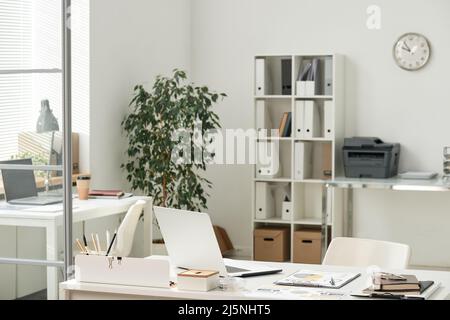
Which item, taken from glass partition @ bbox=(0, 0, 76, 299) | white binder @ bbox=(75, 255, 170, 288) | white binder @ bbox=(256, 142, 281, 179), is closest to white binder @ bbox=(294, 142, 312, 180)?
white binder @ bbox=(256, 142, 281, 179)

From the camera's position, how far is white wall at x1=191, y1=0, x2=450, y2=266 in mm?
6727

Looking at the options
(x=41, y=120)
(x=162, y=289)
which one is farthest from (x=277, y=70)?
(x=162, y=289)

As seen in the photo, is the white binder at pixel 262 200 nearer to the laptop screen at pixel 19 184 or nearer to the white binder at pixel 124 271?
the laptop screen at pixel 19 184

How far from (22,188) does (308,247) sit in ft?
10.4

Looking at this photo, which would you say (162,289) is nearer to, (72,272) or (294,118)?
(72,272)

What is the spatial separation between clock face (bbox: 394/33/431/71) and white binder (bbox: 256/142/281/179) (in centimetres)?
125

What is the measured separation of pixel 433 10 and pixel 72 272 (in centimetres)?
409

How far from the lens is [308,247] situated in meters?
6.75

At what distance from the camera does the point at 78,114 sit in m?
6.05

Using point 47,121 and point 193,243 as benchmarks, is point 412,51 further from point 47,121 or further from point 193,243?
point 193,243

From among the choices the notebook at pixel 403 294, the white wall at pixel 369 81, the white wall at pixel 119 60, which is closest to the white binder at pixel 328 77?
the white wall at pixel 369 81

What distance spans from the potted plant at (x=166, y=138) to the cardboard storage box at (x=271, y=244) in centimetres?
75

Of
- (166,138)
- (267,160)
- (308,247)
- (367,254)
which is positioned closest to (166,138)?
(166,138)

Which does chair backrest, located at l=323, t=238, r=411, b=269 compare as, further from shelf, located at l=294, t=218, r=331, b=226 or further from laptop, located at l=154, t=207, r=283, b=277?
shelf, located at l=294, t=218, r=331, b=226
